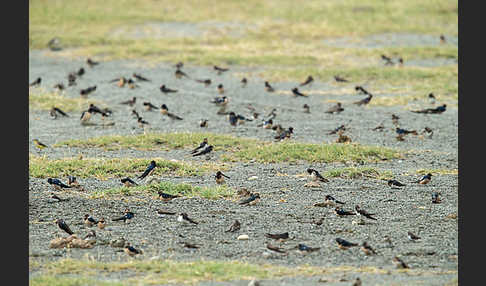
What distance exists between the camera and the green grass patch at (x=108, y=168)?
16.5 m

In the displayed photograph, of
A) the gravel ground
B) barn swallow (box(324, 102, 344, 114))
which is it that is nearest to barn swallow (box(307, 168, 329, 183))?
the gravel ground

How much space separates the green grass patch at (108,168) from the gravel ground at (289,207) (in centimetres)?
43

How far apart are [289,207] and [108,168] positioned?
Result: 4.35 meters

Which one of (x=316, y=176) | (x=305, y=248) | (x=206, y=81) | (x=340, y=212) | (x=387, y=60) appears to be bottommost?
(x=206, y=81)

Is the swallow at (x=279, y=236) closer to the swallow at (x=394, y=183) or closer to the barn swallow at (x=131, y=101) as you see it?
the swallow at (x=394, y=183)

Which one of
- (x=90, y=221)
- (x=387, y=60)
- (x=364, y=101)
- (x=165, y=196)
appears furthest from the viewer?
(x=387, y=60)

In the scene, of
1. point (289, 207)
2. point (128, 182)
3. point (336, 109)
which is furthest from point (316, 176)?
point (336, 109)

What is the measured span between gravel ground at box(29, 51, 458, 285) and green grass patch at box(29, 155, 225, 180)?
43cm

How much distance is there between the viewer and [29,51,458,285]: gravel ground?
37.3 ft

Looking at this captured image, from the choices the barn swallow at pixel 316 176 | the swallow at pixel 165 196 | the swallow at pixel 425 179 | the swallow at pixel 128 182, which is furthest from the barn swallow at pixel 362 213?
the swallow at pixel 128 182

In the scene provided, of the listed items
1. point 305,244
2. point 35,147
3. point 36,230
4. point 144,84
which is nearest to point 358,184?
point 305,244

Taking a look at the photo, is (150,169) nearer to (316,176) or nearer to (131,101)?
(316,176)

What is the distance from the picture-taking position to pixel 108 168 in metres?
16.9

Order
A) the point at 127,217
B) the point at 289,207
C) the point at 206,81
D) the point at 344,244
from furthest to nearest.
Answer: the point at 206,81 → the point at 289,207 → the point at 127,217 → the point at 344,244
